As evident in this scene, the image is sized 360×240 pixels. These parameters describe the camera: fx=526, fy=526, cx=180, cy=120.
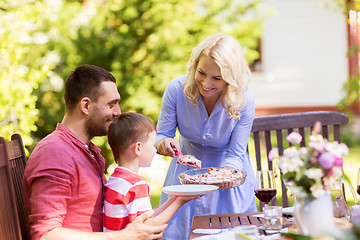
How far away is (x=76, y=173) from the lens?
252 cm

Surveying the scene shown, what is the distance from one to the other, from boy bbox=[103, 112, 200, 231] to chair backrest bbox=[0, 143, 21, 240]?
435 mm

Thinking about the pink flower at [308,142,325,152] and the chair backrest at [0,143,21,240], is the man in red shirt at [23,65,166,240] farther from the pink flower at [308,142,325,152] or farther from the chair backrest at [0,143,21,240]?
the pink flower at [308,142,325,152]

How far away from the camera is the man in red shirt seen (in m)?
2.34

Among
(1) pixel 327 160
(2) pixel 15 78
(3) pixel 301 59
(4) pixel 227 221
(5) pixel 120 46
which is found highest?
(5) pixel 120 46

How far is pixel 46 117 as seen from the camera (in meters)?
8.06

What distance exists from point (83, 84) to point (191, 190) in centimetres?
77

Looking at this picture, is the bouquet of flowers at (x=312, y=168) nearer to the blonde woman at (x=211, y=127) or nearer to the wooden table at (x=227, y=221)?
the wooden table at (x=227, y=221)

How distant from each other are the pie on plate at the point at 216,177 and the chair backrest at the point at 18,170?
2.87 ft

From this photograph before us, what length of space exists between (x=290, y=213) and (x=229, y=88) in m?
0.95

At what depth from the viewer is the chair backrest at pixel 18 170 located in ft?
8.63

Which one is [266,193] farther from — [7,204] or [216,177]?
[7,204]

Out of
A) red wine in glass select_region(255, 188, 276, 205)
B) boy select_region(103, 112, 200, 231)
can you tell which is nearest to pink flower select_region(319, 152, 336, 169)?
red wine in glass select_region(255, 188, 276, 205)

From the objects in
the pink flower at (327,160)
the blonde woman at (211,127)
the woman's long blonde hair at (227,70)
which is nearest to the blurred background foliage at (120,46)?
the blonde woman at (211,127)

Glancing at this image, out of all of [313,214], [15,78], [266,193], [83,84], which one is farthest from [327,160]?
[15,78]
